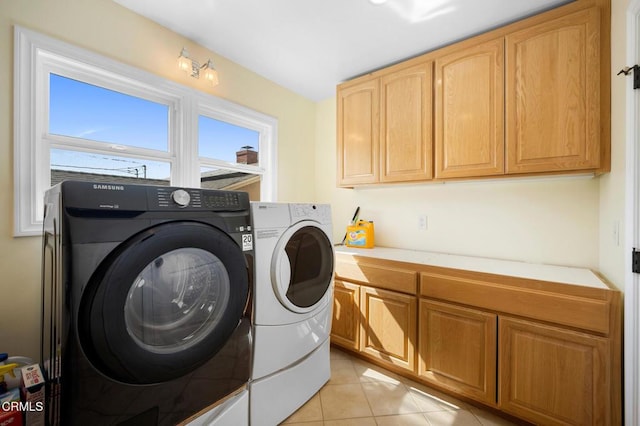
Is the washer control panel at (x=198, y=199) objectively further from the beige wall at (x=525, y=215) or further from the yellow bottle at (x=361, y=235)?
the beige wall at (x=525, y=215)

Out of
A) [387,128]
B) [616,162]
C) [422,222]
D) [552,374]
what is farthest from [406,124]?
[552,374]

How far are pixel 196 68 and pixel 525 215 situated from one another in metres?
2.61

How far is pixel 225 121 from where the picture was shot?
2.33m

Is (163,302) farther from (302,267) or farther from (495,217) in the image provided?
(495,217)

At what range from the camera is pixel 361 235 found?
2.51 meters

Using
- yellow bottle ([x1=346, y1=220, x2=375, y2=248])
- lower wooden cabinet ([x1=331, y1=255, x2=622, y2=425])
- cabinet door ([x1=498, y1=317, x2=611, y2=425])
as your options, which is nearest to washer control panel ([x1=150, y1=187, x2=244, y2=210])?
lower wooden cabinet ([x1=331, y1=255, x2=622, y2=425])

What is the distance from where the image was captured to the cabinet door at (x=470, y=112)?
1742 mm

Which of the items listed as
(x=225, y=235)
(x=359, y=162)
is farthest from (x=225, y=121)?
(x=225, y=235)

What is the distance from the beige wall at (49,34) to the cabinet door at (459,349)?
2217mm

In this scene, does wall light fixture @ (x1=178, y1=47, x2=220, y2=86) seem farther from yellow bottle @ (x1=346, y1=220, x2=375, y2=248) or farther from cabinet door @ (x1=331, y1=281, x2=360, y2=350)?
cabinet door @ (x1=331, y1=281, x2=360, y2=350)

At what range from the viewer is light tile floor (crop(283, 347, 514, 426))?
5.12ft

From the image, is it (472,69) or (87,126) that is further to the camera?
(472,69)

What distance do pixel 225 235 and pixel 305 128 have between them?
6.99 feet

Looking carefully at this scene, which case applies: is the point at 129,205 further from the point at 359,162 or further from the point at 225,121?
the point at 359,162
